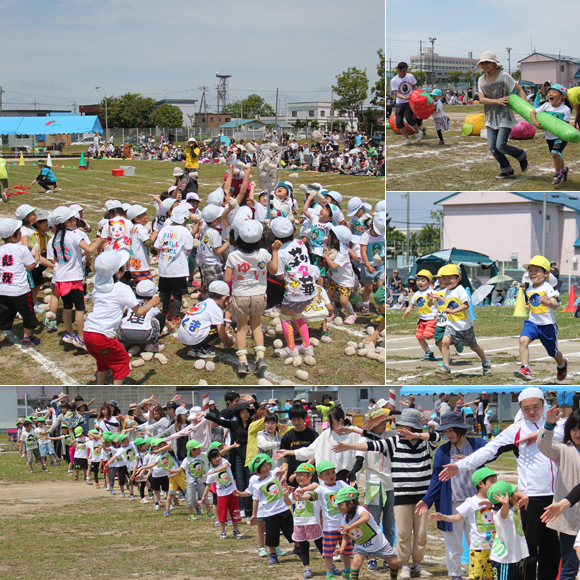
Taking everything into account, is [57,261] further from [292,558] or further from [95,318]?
[292,558]

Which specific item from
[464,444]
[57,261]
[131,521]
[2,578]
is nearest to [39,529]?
[131,521]

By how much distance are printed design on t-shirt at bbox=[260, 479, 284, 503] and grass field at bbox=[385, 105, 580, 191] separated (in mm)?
4757

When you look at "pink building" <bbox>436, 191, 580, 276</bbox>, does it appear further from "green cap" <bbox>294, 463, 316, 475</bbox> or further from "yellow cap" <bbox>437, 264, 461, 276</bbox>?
"green cap" <bbox>294, 463, 316, 475</bbox>

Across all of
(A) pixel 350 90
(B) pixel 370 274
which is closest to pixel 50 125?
(A) pixel 350 90

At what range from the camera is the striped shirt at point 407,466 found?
514 cm

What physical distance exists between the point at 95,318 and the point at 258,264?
2013mm

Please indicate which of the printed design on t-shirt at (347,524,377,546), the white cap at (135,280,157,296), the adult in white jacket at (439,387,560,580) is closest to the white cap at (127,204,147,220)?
the white cap at (135,280,157,296)

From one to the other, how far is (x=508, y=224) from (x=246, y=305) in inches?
724

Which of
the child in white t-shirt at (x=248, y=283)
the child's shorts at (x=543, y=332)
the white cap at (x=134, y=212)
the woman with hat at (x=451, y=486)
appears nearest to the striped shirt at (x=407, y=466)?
the woman with hat at (x=451, y=486)

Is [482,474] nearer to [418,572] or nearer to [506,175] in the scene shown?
[418,572]

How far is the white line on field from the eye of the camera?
8312 millimetres

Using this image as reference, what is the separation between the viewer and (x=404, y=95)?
39.3 ft

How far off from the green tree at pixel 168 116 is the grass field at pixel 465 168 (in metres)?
58.7

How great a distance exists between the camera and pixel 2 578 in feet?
17.4
